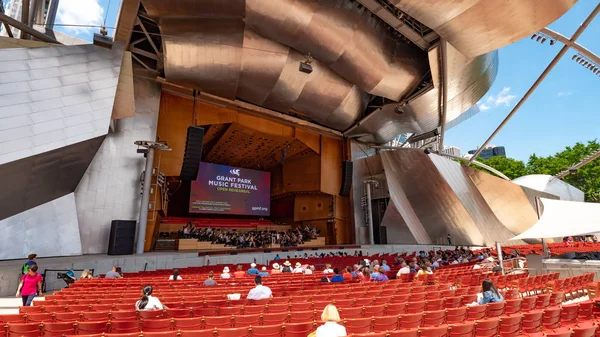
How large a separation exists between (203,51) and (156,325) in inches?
569

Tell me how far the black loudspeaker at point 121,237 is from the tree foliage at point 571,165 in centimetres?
4699

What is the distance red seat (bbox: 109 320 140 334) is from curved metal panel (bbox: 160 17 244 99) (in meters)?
13.9

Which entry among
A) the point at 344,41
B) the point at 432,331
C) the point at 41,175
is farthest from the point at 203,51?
the point at 432,331

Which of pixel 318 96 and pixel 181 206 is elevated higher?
pixel 318 96

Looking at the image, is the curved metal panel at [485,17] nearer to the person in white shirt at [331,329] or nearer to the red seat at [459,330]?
the red seat at [459,330]

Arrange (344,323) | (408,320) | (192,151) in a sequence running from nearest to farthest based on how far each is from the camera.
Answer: (344,323), (408,320), (192,151)

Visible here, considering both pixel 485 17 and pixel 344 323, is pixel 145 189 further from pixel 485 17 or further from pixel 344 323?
pixel 485 17

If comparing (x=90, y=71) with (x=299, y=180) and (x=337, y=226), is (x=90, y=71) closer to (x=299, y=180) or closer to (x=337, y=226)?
(x=299, y=180)

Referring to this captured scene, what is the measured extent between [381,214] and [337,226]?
4120 millimetres

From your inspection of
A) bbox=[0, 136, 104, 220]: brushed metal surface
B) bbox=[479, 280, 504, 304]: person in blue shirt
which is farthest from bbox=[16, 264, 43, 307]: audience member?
bbox=[479, 280, 504, 304]: person in blue shirt

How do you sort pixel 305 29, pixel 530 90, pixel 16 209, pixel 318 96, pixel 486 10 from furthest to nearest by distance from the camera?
1. pixel 318 96
2. pixel 530 90
3. pixel 305 29
4. pixel 486 10
5. pixel 16 209

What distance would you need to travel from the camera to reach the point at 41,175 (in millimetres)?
9914

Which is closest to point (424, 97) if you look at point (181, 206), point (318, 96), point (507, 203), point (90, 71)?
point (318, 96)

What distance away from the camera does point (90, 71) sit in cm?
1127
